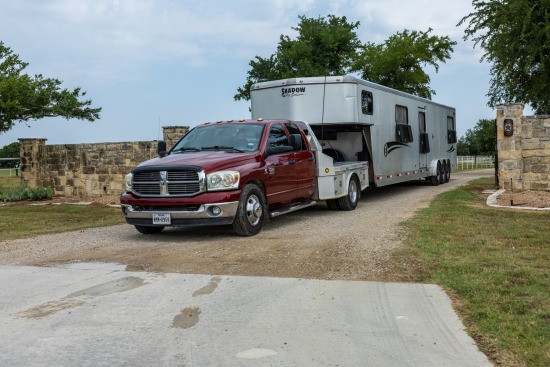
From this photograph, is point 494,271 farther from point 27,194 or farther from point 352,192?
point 27,194

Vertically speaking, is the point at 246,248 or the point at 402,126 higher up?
the point at 402,126

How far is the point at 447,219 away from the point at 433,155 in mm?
11216

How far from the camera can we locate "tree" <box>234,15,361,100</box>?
4384 centimetres

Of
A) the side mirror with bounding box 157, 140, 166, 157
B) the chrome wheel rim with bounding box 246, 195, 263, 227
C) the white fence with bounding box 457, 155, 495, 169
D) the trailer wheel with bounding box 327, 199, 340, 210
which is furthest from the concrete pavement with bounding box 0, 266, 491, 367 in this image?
the white fence with bounding box 457, 155, 495, 169

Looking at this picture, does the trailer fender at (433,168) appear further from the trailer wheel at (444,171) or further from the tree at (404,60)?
the tree at (404,60)

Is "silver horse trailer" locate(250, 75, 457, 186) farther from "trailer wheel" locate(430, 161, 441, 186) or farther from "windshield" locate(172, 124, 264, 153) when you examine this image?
"windshield" locate(172, 124, 264, 153)

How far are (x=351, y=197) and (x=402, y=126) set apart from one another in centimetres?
Answer: 477

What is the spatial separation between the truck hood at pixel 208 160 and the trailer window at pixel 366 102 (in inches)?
206

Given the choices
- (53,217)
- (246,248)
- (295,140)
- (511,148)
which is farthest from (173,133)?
(246,248)

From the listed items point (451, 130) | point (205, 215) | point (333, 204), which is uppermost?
point (451, 130)

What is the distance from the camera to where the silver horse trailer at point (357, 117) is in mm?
14695

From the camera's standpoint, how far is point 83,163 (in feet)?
74.8

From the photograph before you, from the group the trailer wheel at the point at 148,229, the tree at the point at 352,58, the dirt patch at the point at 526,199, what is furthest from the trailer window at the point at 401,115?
the tree at the point at 352,58

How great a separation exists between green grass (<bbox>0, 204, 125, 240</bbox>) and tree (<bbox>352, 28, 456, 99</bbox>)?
28967 millimetres
